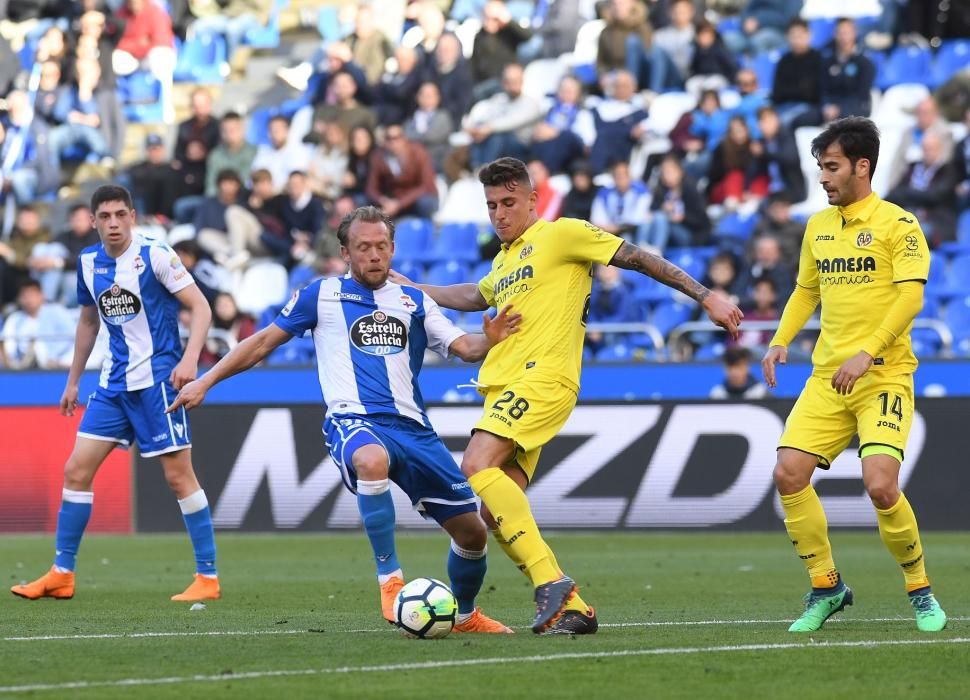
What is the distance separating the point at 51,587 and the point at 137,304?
1.77m

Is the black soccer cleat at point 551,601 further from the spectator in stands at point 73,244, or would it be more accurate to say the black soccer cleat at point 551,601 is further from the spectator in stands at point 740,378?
the spectator in stands at point 73,244

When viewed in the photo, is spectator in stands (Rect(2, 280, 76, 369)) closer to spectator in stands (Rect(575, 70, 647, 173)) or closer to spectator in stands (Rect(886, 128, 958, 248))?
spectator in stands (Rect(575, 70, 647, 173))

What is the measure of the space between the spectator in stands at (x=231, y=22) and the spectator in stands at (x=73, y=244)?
564 cm

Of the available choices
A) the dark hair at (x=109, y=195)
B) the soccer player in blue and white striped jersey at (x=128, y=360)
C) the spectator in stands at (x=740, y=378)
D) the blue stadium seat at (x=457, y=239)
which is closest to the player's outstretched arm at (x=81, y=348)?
the soccer player in blue and white striped jersey at (x=128, y=360)

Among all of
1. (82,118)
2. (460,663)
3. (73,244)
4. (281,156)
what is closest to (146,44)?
(82,118)

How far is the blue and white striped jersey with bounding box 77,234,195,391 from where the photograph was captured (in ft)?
33.8

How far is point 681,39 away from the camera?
22.0m

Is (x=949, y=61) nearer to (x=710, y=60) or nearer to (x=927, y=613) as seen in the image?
(x=710, y=60)

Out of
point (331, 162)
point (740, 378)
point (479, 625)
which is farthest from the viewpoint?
point (331, 162)

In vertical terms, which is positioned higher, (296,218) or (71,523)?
(296,218)

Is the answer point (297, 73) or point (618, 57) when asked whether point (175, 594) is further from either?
point (297, 73)

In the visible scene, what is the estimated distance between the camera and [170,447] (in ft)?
34.0

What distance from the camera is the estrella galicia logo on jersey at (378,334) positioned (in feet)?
27.1

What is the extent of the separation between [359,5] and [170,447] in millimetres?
16024
